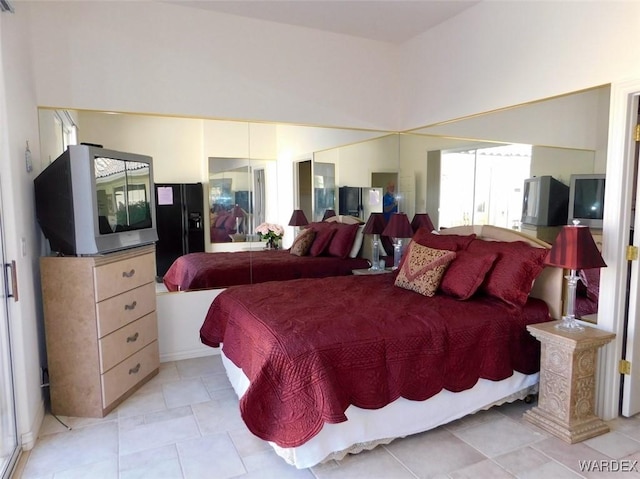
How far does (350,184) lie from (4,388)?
10.4ft

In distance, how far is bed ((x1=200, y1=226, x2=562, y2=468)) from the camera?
6.85 ft

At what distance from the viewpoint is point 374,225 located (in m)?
4.32

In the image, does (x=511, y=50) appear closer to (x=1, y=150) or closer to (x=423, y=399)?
(x=423, y=399)

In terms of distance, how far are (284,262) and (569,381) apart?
95.4 inches

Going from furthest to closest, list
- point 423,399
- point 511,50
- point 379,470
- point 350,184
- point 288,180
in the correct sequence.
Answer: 1. point 350,184
2. point 288,180
3. point 511,50
4. point 423,399
5. point 379,470

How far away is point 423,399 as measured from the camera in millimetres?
2379

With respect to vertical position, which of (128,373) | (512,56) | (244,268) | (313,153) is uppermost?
(512,56)

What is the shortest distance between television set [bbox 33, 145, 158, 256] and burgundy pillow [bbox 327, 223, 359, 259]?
73.8 inches

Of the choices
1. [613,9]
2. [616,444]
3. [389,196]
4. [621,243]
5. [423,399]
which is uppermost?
[613,9]

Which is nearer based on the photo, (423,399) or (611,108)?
(423,399)

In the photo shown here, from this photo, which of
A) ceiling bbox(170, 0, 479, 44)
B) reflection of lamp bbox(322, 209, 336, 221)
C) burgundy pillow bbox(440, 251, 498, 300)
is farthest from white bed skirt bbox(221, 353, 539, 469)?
ceiling bbox(170, 0, 479, 44)

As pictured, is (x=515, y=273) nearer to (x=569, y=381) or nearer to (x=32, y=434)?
(x=569, y=381)

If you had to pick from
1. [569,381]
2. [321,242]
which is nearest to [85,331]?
[321,242]

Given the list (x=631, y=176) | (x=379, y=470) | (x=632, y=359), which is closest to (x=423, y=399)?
(x=379, y=470)
